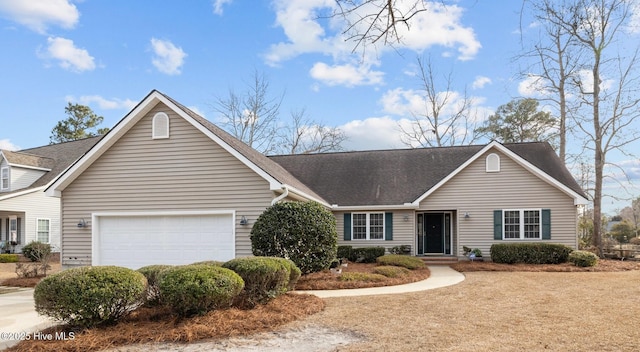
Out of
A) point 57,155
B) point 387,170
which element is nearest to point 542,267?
point 387,170

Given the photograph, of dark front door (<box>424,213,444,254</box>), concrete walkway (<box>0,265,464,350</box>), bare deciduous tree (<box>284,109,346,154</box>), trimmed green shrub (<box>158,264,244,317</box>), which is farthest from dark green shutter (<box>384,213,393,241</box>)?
bare deciduous tree (<box>284,109,346,154</box>)

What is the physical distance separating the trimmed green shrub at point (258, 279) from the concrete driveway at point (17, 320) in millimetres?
3145

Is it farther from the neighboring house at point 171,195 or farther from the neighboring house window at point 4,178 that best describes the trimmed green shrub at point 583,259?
the neighboring house window at point 4,178

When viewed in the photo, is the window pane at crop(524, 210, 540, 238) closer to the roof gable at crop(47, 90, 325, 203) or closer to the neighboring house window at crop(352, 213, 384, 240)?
the neighboring house window at crop(352, 213, 384, 240)

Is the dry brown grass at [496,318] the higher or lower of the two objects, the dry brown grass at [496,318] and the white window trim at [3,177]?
the lower

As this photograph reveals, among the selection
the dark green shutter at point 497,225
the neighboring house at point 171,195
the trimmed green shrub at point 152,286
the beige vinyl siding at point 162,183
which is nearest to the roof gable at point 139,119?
the neighboring house at point 171,195

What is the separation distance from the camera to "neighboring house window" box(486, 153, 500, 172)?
1853 centimetres

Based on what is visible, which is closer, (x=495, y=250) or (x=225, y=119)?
(x=495, y=250)

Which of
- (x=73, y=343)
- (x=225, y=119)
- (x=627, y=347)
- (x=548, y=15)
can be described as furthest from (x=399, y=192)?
(x=225, y=119)

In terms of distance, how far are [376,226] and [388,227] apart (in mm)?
558

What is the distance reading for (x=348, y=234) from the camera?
19.5 meters

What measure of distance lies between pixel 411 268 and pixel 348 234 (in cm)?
498

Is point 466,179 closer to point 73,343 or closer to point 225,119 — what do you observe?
point 73,343

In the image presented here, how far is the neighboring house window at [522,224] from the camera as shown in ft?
59.2
